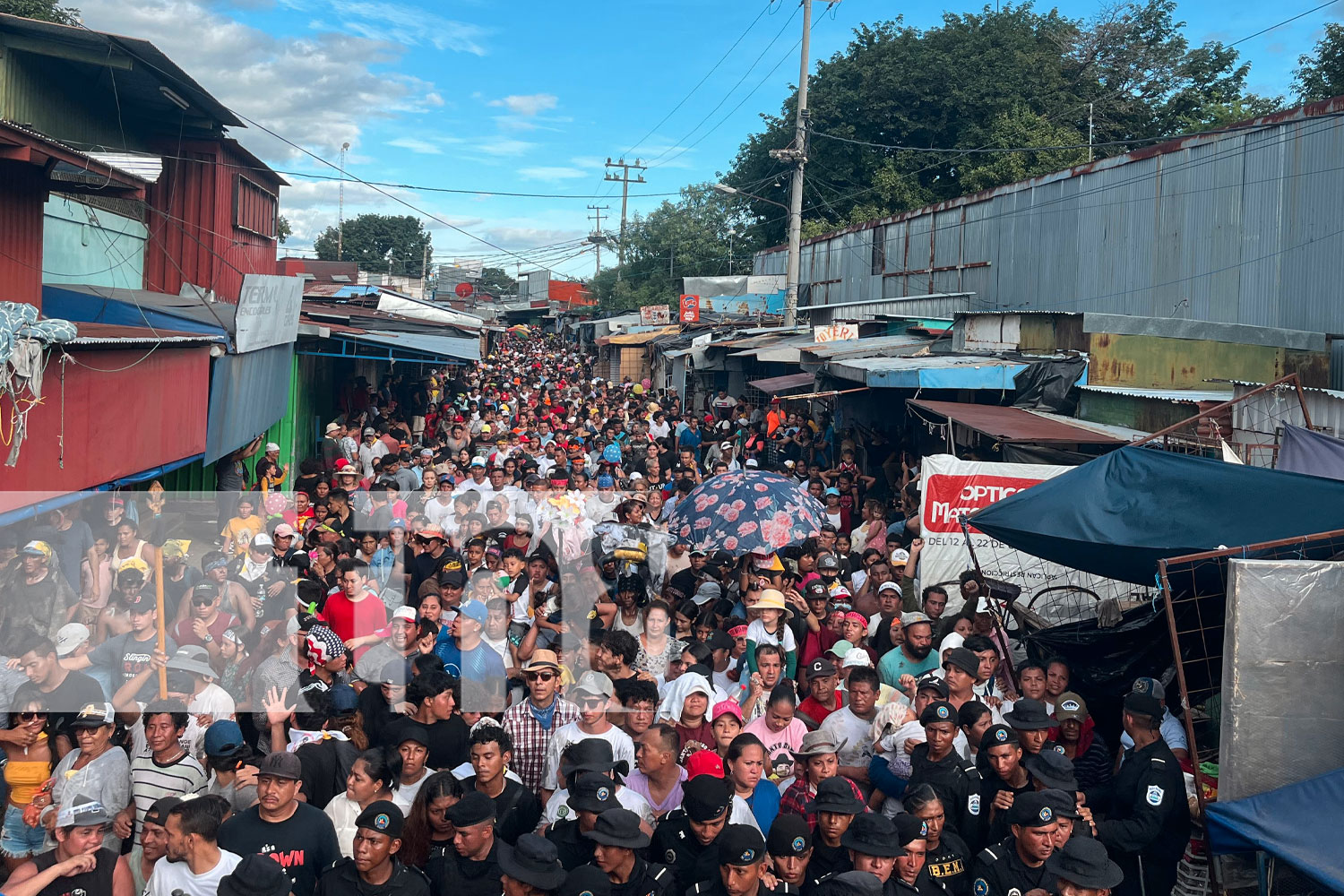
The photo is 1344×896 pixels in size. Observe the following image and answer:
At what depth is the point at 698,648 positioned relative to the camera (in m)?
6.83

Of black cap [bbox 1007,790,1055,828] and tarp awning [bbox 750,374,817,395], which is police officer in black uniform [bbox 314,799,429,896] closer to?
black cap [bbox 1007,790,1055,828]

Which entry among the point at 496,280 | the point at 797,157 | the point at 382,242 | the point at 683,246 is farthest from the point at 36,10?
the point at 496,280

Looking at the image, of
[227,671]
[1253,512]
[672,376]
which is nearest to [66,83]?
[227,671]

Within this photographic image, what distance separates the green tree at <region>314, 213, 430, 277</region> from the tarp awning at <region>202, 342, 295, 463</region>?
75.3 metres

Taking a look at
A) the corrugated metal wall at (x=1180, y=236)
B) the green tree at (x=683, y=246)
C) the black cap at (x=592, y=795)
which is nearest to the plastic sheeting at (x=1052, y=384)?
the corrugated metal wall at (x=1180, y=236)

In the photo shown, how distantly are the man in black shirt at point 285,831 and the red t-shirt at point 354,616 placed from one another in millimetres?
2861

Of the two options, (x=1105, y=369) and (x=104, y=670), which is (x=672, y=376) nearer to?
(x=1105, y=369)

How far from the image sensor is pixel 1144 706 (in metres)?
5.47

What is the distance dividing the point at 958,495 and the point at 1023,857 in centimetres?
536

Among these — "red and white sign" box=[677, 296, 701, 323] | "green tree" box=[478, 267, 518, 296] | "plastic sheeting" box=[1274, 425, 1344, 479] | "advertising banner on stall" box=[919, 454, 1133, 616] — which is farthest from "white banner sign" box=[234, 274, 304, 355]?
"green tree" box=[478, 267, 518, 296]

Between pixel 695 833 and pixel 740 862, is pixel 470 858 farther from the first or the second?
pixel 740 862

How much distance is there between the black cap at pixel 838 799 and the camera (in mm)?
4699

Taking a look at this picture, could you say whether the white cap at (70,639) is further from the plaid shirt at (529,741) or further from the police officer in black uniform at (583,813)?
the police officer in black uniform at (583,813)

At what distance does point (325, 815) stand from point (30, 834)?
1476 millimetres
